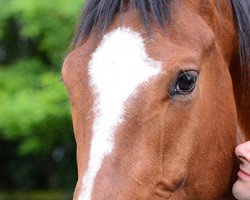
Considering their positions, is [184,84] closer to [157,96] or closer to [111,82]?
[157,96]

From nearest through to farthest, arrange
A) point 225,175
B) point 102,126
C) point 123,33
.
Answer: point 102,126 → point 123,33 → point 225,175

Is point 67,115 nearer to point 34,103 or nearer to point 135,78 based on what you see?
point 34,103

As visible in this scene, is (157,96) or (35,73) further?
(35,73)

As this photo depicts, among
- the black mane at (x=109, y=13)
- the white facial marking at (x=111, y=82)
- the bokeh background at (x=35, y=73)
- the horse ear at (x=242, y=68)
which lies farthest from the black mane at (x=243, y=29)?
the bokeh background at (x=35, y=73)

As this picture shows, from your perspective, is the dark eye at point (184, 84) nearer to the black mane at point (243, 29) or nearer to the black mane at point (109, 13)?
the black mane at point (109, 13)

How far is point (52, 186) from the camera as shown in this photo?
337 inches

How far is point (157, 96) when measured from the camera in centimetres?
250

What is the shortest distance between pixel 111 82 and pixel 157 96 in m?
0.18

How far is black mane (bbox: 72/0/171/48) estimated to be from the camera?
2.67 m

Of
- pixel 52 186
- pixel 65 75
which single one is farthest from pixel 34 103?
pixel 52 186

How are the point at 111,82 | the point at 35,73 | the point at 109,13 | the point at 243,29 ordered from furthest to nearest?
1. the point at 35,73
2. the point at 243,29
3. the point at 109,13
4. the point at 111,82

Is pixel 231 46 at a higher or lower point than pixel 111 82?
lower

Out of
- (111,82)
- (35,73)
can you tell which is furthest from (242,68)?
(35,73)

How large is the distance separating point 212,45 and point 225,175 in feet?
1.80
